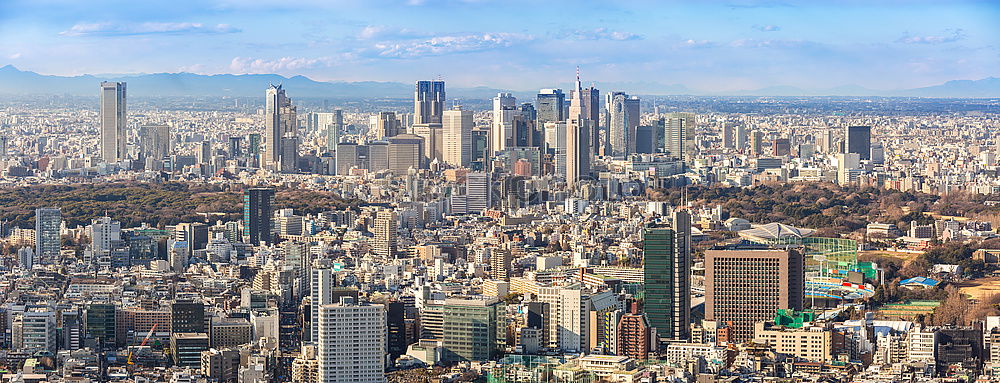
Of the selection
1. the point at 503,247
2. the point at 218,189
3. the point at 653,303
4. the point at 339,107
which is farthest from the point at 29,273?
the point at 339,107

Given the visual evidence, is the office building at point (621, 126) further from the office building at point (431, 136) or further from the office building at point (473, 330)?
the office building at point (473, 330)

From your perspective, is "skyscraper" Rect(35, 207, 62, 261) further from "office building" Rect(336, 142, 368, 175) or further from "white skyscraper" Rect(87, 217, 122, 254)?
"office building" Rect(336, 142, 368, 175)

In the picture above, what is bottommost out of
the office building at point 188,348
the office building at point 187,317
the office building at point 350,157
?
the office building at point 188,348

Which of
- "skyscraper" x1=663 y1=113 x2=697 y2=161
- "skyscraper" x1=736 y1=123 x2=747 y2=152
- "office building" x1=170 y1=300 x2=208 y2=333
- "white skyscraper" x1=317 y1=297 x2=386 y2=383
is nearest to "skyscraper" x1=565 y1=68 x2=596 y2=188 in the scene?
"skyscraper" x1=663 y1=113 x2=697 y2=161

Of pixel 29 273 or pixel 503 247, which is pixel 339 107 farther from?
pixel 29 273

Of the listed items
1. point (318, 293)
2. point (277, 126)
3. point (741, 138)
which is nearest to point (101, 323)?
point (318, 293)

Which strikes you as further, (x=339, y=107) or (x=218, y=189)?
(x=339, y=107)

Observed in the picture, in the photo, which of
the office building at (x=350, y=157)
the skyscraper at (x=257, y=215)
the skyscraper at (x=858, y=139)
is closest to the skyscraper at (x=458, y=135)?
the office building at (x=350, y=157)
